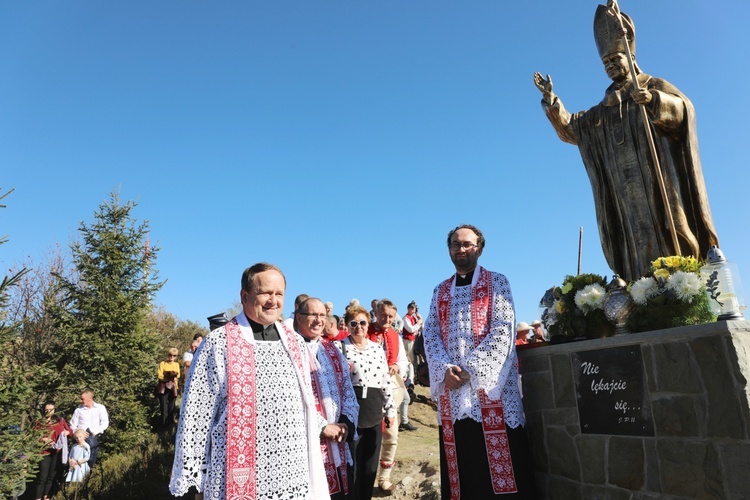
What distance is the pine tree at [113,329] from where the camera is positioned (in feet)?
40.1

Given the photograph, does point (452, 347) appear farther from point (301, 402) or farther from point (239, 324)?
point (239, 324)

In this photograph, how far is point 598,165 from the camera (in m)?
5.05

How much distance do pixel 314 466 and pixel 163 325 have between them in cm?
2408

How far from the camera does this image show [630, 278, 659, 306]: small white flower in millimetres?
3793

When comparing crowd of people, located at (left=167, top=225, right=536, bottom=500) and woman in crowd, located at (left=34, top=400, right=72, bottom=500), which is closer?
crowd of people, located at (left=167, top=225, right=536, bottom=500)

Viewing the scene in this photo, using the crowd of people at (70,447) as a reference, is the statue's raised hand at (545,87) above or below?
above

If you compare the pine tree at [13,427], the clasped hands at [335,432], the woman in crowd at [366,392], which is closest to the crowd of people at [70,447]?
the pine tree at [13,427]

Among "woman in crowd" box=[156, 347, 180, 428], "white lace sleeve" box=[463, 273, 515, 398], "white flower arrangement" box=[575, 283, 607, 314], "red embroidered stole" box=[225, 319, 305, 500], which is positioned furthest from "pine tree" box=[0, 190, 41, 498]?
"woman in crowd" box=[156, 347, 180, 428]

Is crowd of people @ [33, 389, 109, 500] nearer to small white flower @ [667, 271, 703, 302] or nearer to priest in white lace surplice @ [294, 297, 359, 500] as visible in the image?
priest in white lace surplice @ [294, 297, 359, 500]

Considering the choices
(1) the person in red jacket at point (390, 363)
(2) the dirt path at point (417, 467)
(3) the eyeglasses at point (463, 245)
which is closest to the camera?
(3) the eyeglasses at point (463, 245)

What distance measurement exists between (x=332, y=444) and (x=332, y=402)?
0.95ft

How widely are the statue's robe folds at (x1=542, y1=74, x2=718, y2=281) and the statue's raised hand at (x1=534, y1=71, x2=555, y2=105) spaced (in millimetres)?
424

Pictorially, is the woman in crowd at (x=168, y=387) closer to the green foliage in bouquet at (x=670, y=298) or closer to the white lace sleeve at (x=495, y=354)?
the white lace sleeve at (x=495, y=354)

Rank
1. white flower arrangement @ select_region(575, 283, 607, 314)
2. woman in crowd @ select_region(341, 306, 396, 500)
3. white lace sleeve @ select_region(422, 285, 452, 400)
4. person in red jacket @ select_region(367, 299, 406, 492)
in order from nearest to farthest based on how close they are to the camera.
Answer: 1. white flower arrangement @ select_region(575, 283, 607, 314)
2. white lace sleeve @ select_region(422, 285, 452, 400)
3. woman in crowd @ select_region(341, 306, 396, 500)
4. person in red jacket @ select_region(367, 299, 406, 492)
